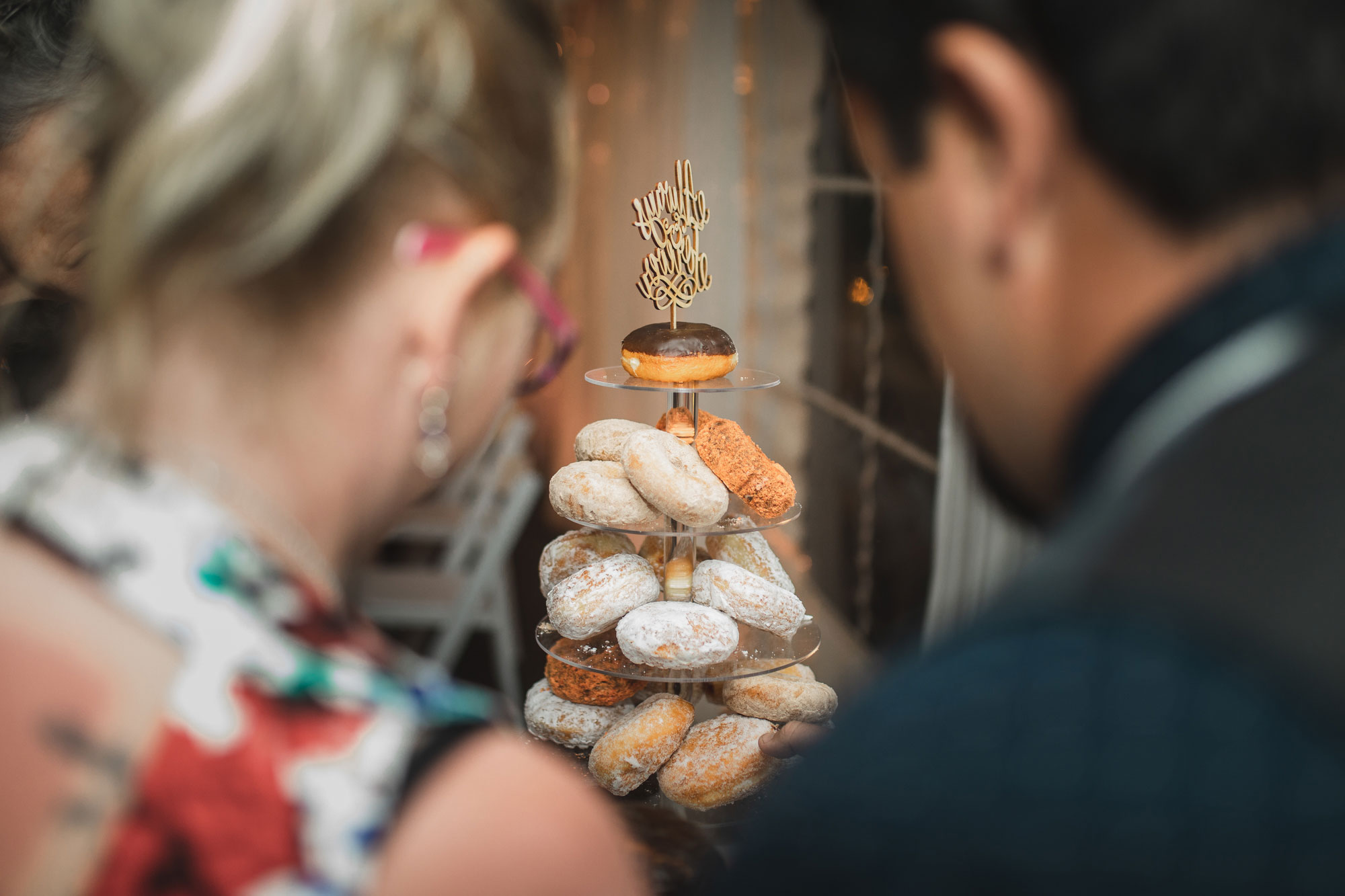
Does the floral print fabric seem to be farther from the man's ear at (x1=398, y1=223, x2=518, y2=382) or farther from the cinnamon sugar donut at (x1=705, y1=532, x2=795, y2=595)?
the cinnamon sugar donut at (x1=705, y1=532, x2=795, y2=595)

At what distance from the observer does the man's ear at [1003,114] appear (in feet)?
1.35

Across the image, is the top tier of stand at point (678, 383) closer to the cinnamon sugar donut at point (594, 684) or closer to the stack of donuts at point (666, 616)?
the stack of donuts at point (666, 616)

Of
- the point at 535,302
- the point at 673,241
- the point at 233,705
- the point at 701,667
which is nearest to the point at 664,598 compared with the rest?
the point at 701,667

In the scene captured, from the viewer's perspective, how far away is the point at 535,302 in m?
0.61

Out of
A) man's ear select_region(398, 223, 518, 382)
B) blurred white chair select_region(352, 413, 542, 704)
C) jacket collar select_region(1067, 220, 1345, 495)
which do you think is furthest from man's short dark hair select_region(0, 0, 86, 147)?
blurred white chair select_region(352, 413, 542, 704)

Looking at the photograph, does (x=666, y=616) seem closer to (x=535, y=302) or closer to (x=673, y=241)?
(x=673, y=241)

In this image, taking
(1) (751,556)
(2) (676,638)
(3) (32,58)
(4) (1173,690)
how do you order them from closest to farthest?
(4) (1173,690) < (3) (32,58) < (2) (676,638) < (1) (751,556)

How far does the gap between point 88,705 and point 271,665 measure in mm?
84

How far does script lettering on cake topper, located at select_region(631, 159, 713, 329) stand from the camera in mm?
1656

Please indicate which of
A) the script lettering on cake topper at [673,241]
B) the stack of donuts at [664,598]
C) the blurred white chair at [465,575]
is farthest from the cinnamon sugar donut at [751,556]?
the blurred white chair at [465,575]

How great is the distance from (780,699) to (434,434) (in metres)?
1.07

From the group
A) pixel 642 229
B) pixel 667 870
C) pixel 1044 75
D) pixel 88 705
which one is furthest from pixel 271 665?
pixel 642 229

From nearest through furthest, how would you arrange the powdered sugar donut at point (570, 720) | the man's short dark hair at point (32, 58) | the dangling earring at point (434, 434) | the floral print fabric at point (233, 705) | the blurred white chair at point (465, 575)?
the floral print fabric at point (233, 705) < the dangling earring at point (434, 434) < the man's short dark hair at point (32, 58) < the powdered sugar donut at point (570, 720) < the blurred white chair at point (465, 575)

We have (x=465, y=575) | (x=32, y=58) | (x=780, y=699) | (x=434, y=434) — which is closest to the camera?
(x=434, y=434)
